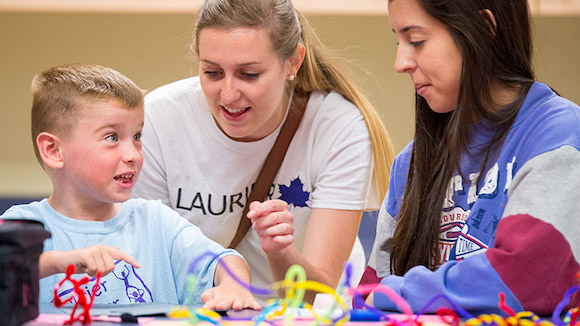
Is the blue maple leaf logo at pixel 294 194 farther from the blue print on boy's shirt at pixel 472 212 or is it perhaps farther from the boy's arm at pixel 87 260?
the boy's arm at pixel 87 260

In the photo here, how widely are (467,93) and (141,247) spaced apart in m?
0.61

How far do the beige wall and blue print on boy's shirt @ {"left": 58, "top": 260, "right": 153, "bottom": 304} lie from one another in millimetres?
2460

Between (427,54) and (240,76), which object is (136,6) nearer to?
(240,76)

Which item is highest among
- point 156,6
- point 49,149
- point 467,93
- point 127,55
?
point 156,6

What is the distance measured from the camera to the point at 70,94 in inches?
48.1

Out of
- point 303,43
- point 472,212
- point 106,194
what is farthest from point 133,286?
point 303,43

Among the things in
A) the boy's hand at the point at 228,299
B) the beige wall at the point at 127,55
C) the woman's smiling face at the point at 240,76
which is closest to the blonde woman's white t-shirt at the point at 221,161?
the woman's smiling face at the point at 240,76

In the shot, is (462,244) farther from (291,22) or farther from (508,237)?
(291,22)

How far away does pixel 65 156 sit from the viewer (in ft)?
3.95

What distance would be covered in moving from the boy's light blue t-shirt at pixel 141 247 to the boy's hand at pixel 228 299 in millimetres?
117

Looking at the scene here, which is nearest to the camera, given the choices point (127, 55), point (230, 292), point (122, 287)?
point (230, 292)

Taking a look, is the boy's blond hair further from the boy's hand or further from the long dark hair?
the long dark hair

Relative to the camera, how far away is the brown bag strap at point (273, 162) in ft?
4.99

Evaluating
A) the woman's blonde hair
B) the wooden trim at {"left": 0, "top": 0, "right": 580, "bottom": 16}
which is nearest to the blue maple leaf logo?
the woman's blonde hair
